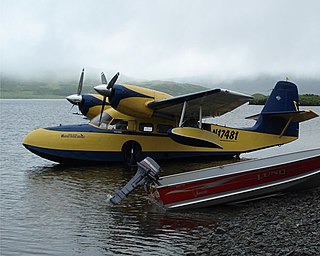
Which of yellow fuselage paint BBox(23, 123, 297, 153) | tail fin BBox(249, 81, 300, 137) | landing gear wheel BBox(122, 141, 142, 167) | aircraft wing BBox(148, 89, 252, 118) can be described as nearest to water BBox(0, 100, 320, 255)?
yellow fuselage paint BBox(23, 123, 297, 153)

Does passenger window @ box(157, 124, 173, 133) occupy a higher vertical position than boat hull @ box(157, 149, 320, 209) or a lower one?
higher

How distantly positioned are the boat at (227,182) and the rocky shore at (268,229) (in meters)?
0.33

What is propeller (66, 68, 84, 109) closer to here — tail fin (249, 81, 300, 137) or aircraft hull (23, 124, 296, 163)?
aircraft hull (23, 124, 296, 163)

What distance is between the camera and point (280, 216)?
9.65 meters

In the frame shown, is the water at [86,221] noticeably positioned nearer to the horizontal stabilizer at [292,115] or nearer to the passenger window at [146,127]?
the passenger window at [146,127]

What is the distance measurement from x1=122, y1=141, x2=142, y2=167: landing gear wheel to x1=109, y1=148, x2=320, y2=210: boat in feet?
22.6

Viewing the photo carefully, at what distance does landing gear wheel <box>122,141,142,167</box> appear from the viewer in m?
18.5

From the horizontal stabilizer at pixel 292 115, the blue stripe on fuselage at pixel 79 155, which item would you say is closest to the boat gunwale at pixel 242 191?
the blue stripe on fuselage at pixel 79 155

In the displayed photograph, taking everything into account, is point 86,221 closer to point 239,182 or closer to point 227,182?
point 227,182

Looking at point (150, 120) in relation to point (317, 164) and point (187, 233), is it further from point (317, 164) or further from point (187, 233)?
point (187, 233)

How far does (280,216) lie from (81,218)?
14.2 ft

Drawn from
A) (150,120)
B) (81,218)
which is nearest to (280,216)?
(81,218)

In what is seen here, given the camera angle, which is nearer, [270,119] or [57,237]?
[57,237]

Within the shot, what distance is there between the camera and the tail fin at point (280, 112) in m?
20.3
